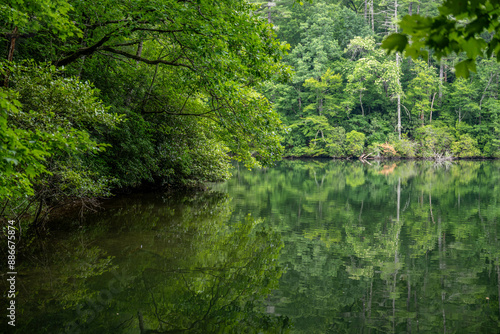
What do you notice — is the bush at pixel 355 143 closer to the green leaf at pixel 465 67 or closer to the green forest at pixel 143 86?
the green forest at pixel 143 86

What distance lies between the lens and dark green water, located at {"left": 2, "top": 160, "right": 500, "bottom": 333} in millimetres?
4152

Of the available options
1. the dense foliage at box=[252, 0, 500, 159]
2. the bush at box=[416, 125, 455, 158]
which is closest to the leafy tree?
the dense foliage at box=[252, 0, 500, 159]

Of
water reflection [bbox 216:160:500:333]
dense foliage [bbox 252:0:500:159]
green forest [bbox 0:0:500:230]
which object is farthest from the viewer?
dense foliage [bbox 252:0:500:159]

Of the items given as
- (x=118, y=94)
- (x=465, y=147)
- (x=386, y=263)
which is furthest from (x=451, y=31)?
(x=465, y=147)

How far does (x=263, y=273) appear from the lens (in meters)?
5.62

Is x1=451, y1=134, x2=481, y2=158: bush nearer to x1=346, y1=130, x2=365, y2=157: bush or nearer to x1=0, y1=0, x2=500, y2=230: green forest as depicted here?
x1=346, y1=130, x2=365, y2=157: bush

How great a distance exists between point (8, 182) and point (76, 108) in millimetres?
2597

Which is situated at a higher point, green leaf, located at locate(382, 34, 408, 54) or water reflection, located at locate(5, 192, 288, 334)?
green leaf, located at locate(382, 34, 408, 54)

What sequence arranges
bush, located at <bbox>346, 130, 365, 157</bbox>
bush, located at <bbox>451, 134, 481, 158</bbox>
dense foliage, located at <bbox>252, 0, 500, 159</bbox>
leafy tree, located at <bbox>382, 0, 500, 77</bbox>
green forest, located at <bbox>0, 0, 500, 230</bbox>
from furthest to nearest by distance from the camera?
dense foliage, located at <bbox>252, 0, 500, 159</bbox>, bush, located at <bbox>451, 134, 481, 158</bbox>, bush, located at <bbox>346, 130, 365, 157</bbox>, green forest, located at <bbox>0, 0, 500, 230</bbox>, leafy tree, located at <bbox>382, 0, 500, 77</bbox>

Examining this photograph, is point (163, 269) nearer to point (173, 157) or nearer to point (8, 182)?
point (8, 182)

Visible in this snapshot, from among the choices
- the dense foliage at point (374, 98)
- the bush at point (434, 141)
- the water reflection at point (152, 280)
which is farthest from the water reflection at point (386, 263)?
the bush at point (434, 141)

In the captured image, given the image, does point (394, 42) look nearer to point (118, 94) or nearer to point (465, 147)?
point (118, 94)

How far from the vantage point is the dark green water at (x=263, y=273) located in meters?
4.15

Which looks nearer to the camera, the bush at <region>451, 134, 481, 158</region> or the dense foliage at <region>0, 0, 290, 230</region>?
the dense foliage at <region>0, 0, 290, 230</region>
